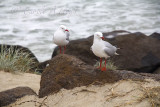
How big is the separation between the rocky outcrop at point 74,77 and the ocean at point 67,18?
652 cm

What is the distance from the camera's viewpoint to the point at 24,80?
5.91 metres

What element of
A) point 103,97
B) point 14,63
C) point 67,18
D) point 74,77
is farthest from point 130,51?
point 67,18

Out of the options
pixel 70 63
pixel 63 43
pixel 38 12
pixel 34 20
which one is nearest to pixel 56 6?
A: pixel 38 12

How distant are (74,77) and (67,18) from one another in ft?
35.6

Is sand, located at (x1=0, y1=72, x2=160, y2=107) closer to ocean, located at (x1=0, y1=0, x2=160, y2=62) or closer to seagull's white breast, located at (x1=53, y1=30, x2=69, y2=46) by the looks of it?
seagull's white breast, located at (x1=53, y1=30, x2=69, y2=46)

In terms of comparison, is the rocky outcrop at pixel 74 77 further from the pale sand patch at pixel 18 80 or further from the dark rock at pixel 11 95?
the pale sand patch at pixel 18 80

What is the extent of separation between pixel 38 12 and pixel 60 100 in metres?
12.3

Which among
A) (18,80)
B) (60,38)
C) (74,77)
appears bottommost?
(18,80)

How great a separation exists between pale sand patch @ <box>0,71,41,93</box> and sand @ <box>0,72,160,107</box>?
1.60 metres

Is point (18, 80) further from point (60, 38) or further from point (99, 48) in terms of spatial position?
point (99, 48)

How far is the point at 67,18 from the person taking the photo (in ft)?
47.4

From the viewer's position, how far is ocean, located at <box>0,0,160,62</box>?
39.9 ft

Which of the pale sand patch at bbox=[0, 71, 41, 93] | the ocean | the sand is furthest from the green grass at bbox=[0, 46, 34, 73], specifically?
the ocean

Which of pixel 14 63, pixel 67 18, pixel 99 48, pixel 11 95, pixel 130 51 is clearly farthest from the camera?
pixel 67 18
